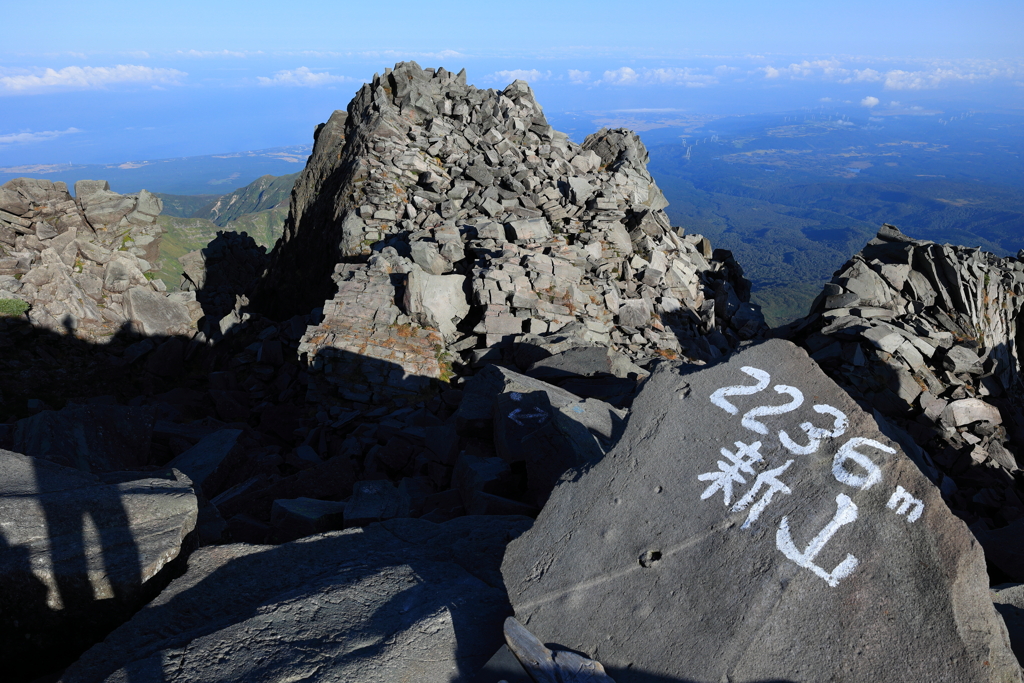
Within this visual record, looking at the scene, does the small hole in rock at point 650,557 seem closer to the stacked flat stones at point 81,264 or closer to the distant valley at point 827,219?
the stacked flat stones at point 81,264

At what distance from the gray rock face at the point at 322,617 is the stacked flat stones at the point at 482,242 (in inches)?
250

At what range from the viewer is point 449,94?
2023 centimetres

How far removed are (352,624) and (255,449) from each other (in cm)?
603

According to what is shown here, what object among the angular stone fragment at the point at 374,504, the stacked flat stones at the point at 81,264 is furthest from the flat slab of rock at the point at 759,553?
the stacked flat stones at the point at 81,264

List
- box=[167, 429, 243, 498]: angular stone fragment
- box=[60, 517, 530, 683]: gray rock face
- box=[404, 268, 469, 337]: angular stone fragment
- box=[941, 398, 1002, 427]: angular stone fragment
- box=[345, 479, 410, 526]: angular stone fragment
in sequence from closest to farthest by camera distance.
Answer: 1. box=[60, 517, 530, 683]: gray rock face
2. box=[345, 479, 410, 526]: angular stone fragment
3. box=[167, 429, 243, 498]: angular stone fragment
4. box=[941, 398, 1002, 427]: angular stone fragment
5. box=[404, 268, 469, 337]: angular stone fragment

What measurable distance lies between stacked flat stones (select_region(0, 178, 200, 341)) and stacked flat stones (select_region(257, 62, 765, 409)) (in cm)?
390

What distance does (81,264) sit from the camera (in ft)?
46.0

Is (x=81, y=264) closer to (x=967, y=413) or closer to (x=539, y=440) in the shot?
(x=539, y=440)

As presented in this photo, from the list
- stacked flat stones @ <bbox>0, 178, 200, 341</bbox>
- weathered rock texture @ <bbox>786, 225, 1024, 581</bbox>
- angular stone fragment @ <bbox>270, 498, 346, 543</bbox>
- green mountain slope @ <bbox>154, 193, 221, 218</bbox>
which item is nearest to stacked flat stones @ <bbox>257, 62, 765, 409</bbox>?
weathered rock texture @ <bbox>786, 225, 1024, 581</bbox>

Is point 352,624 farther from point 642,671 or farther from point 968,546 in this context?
point 968,546

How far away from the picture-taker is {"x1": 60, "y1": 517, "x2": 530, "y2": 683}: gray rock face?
318cm

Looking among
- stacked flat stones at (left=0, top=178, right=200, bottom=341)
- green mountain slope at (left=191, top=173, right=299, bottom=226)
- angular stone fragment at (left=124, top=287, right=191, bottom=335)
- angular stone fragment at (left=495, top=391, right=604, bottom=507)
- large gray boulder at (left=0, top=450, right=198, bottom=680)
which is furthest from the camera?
green mountain slope at (left=191, top=173, right=299, bottom=226)

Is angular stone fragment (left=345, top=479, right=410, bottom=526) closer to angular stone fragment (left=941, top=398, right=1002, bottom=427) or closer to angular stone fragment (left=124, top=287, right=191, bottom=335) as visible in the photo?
angular stone fragment (left=941, top=398, right=1002, bottom=427)

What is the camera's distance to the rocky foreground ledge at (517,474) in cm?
318
